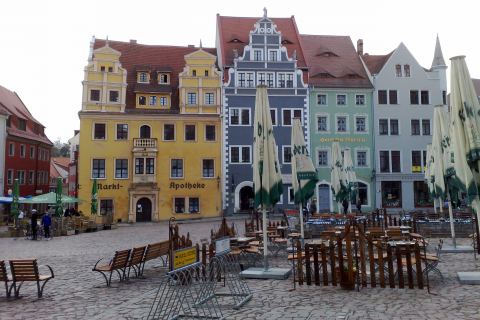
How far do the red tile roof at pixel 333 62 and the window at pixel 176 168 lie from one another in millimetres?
13635

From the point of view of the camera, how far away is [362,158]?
41.1 meters

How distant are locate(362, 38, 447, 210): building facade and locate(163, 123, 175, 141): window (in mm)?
18024

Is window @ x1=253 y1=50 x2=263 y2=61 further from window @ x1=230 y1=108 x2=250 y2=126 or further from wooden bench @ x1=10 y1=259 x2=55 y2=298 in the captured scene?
wooden bench @ x1=10 y1=259 x2=55 y2=298

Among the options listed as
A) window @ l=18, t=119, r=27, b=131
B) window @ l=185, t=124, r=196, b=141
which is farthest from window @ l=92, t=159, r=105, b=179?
window @ l=18, t=119, r=27, b=131

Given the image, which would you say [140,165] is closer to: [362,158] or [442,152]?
[362,158]

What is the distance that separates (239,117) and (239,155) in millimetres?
3305

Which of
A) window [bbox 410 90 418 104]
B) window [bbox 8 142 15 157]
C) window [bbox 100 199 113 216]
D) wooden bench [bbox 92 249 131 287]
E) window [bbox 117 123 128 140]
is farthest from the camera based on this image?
window [bbox 8 142 15 157]

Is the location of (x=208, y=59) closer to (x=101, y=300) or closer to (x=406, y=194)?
(x=406, y=194)

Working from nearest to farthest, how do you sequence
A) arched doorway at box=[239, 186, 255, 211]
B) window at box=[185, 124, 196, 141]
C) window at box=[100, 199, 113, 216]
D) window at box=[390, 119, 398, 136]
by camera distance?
window at box=[100, 199, 113, 216] → window at box=[185, 124, 196, 141] → arched doorway at box=[239, 186, 255, 211] → window at box=[390, 119, 398, 136]

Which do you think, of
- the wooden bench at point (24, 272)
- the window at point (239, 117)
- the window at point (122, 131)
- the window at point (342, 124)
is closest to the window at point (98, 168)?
the window at point (122, 131)

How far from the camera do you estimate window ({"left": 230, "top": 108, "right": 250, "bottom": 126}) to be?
3978 cm

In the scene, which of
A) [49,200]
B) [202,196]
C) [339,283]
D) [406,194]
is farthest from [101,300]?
[406,194]

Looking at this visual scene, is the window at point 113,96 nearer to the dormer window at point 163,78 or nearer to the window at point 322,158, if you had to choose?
the dormer window at point 163,78

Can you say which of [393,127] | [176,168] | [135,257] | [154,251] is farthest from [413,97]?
[135,257]
